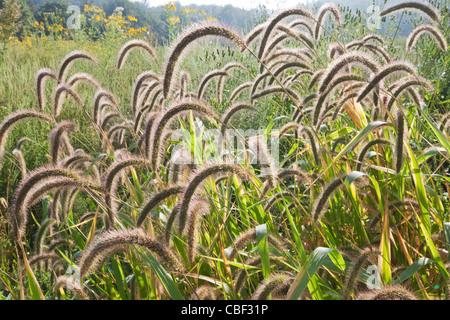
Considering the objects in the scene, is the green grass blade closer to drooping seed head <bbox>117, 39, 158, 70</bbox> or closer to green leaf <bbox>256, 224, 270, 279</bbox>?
green leaf <bbox>256, 224, 270, 279</bbox>

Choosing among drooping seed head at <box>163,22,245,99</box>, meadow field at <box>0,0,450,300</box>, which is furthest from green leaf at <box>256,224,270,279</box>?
drooping seed head at <box>163,22,245,99</box>

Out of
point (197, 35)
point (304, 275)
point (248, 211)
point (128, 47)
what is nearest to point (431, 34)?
point (248, 211)

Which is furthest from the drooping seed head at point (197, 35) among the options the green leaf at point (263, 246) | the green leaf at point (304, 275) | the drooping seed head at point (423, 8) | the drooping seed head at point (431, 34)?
the drooping seed head at point (431, 34)

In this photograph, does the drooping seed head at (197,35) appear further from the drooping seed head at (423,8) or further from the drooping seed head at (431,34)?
the drooping seed head at (431,34)

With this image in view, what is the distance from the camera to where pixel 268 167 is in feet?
5.79

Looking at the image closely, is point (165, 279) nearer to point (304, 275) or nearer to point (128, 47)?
point (304, 275)

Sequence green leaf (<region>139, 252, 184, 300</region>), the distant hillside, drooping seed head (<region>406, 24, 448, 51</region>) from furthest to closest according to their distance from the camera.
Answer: the distant hillside, drooping seed head (<region>406, 24, 448, 51</region>), green leaf (<region>139, 252, 184, 300</region>)

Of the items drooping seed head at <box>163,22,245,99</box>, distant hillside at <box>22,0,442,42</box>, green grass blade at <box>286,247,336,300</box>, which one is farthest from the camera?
distant hillside at <box>22,0,442,42</box>

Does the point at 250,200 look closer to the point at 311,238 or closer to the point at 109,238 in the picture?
the point at 311,238

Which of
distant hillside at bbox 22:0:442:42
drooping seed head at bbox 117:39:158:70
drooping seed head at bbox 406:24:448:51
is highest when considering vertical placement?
distant hillside at bbox 22:0:442:42

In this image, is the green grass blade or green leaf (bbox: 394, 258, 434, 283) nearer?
the green grass blade

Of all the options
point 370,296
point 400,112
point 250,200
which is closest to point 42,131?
point 250,200

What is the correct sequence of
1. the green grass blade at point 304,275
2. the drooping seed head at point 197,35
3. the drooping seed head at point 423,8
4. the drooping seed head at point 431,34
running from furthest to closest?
the drooping seed head at point 431,34, the drooping seed head at point 423,8, the drooping seed head at point 197,35, the green grass blade at point 304,275
